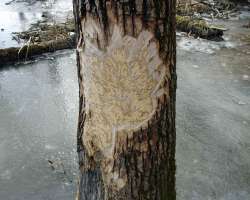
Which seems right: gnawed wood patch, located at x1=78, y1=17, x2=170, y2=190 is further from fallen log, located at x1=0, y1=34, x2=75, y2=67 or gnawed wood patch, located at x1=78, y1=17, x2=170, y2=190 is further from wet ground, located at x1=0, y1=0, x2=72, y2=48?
wet ground, located at x1=0, y1=0, x2=72, y2=48


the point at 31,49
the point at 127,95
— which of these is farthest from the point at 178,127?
the point at 31,49

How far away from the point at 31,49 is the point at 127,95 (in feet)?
16.0

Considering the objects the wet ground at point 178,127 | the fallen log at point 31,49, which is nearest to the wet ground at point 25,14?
the fallen log at point 31,49

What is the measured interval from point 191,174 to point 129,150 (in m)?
1.86

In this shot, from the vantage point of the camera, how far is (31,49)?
595cm

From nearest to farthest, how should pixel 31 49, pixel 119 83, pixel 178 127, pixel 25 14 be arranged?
pixel 119 83 → pixel 178 127 → pixel 31 49 → pixel 25 14

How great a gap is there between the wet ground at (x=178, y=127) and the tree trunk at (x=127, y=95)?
1459 millimetres

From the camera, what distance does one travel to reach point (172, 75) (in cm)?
154

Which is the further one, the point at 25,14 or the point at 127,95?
the point at 25,14

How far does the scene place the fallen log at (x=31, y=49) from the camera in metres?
5.71

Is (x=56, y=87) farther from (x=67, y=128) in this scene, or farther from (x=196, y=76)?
(x=196, y=76)

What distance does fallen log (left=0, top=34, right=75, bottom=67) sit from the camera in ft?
18.7

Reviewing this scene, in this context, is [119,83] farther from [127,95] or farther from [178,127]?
[178,127]

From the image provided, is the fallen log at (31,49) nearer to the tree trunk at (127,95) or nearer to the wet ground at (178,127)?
the wet ground at (178,127)
